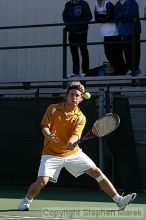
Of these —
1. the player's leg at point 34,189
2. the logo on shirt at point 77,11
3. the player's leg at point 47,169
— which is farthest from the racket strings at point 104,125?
the logo on shirt at point 77,11

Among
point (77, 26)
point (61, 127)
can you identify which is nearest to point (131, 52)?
point (77, 26)

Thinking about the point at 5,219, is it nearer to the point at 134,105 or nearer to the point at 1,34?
the point at 134,105

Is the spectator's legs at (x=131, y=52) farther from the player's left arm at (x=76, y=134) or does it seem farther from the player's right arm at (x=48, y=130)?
the player's right arm at (x=48, y=130)

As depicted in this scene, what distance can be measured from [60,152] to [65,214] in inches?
34.7

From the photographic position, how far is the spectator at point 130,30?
15.4 meters

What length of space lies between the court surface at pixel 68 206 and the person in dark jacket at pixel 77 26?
3300 millimetres

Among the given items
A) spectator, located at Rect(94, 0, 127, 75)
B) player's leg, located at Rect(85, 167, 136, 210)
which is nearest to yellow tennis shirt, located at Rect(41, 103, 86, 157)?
player's leg, located at Rect(85, 167, 136, 210)

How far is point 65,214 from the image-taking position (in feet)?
33.7

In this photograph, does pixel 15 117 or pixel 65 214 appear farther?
pixel 15 117

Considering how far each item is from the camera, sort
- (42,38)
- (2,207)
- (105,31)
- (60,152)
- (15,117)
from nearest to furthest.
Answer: (60,152) → (2,207) → (15,117) → (105,31) → (42,38)

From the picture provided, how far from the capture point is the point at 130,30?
51.7 ft

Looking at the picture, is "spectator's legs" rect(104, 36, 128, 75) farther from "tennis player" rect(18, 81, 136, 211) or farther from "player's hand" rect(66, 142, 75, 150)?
"player's hand" rect(66, 142, 75, 150)

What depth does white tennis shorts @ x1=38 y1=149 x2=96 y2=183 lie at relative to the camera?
34.2 feet

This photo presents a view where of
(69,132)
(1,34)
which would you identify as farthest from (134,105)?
(1,34)
